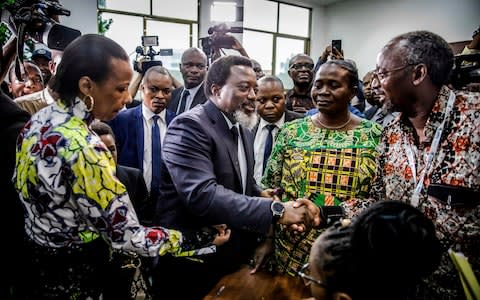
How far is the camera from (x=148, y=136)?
2844 mm

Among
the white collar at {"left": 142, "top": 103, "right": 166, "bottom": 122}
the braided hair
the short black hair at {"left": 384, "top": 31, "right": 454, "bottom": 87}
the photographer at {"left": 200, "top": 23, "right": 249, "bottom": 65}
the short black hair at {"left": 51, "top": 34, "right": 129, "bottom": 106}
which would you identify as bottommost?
the braided hair

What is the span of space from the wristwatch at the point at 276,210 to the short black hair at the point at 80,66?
874 millimetres

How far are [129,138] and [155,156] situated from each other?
248mm

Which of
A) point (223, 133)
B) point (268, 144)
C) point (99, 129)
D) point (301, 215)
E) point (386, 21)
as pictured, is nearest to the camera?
point (301, 215)

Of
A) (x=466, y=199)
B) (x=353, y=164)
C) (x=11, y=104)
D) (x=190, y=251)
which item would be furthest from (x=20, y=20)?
(x=466, y=199)

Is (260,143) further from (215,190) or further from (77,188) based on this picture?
(77,188)

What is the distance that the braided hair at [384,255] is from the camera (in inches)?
37.3

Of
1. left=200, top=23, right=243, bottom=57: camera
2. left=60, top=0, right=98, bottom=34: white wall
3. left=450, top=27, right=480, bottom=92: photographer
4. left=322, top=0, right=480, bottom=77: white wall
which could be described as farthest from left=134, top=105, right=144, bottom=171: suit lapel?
left=322, top=0, right=480, bottom=77: white wall

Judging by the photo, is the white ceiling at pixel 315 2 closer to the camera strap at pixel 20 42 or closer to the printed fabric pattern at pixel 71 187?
the camera strap at pixel 20 42

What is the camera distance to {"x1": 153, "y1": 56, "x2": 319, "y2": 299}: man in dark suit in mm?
1600

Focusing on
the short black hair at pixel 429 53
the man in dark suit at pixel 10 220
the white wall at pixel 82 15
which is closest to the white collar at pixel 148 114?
the man in dark suit at pixel 10 220

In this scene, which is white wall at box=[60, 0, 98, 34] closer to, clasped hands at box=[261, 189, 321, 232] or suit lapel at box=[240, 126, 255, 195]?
suit lapel at box=[240, 126, 255, 195]

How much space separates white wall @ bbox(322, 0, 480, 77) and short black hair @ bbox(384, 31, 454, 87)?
742 centimetres

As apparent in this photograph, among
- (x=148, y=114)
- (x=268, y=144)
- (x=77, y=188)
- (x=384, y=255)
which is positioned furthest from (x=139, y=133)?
(x=384, y=255)
